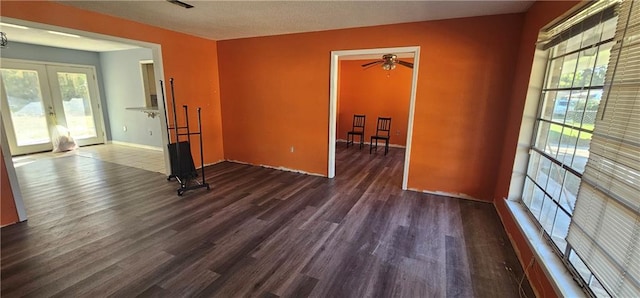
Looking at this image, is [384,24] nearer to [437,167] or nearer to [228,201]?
[437,167]

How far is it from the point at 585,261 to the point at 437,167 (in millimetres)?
2350

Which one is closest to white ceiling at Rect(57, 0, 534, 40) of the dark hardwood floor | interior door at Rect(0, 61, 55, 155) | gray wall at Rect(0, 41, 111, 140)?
the dark hardwood floor

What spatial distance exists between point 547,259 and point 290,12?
343 centimetres

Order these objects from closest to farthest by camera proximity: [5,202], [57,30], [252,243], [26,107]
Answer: [252,243]
[5,202]
[57,30]
[26,107]

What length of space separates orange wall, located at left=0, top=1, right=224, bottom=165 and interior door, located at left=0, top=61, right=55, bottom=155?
162 inches

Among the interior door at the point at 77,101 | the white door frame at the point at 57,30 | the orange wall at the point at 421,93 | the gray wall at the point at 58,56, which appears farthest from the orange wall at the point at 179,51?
the interior door at the point at 77,101

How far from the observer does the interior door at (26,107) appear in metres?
5.53

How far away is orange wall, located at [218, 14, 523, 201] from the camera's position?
3295 millimetres

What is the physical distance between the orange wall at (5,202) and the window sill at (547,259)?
480cm

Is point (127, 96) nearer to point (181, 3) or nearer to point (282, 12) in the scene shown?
point (181, 3)

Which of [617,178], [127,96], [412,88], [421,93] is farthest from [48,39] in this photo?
[617,178]

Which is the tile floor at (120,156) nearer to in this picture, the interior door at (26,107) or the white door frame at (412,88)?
the interior door at (26,107)

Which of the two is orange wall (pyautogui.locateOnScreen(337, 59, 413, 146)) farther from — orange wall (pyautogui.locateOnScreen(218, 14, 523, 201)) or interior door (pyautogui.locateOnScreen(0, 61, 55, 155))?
interior door (pyautogui.locateOnScreen(0, 61, 55, 155))

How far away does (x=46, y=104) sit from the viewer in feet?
19.9
